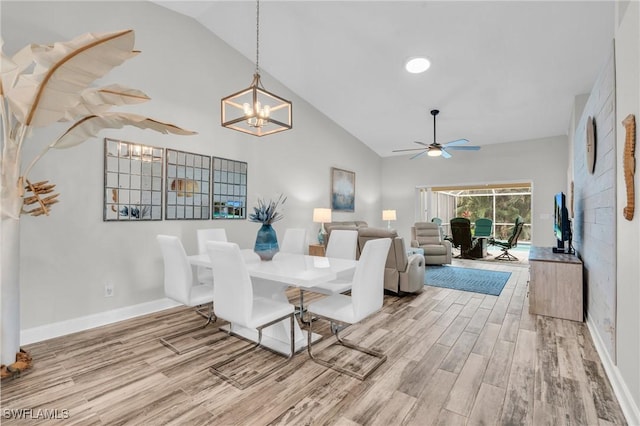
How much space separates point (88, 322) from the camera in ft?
10.3

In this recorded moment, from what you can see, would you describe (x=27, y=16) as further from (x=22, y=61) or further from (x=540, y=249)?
(x=540, y=249)

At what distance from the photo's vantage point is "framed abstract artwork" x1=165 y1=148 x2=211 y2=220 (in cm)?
380

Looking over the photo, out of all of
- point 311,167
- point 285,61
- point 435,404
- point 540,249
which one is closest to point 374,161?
point 311,167

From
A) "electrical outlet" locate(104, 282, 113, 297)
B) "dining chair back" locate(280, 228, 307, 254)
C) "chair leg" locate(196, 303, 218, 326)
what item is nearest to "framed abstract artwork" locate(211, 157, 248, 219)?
"dining chair back" locate(280, 228, 307, 254)

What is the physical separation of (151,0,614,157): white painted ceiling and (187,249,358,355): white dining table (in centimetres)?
287

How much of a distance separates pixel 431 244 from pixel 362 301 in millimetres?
5113

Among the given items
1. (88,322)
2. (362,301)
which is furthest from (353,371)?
(88,322)

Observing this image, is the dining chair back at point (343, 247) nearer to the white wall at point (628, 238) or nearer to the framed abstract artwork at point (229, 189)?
the framed abstract artwork at point (229, 189)

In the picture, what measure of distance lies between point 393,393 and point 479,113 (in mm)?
5306

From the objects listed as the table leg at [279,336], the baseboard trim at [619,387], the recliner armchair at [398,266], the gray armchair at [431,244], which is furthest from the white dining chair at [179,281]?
the gray armchair at [431,244]

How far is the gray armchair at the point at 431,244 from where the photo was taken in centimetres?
653

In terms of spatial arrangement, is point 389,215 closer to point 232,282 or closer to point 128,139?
point 128,139

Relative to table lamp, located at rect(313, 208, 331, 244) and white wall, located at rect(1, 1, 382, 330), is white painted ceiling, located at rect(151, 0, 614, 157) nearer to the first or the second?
white wall, located at rect(1, 1, 382, 330)

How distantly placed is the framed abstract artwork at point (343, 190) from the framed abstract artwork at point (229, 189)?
2453 millimetres
